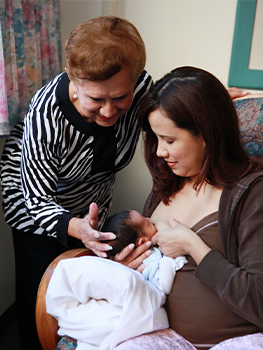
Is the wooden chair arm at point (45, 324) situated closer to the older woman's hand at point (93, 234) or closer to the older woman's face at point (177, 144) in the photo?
the older woman's hand at point (93, 234)

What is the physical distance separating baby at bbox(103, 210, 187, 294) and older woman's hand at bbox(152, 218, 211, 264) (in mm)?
37

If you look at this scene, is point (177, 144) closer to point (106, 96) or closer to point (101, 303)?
point (106, 96)

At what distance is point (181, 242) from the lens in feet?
4.58

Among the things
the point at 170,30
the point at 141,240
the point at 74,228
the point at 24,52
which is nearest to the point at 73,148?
the point at 74,228

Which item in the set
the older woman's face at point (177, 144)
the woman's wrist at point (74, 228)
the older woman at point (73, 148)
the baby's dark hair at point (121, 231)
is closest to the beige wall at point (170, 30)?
the older woman at point (73, 148)

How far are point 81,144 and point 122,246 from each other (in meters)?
0.47

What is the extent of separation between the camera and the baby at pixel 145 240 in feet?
4.66

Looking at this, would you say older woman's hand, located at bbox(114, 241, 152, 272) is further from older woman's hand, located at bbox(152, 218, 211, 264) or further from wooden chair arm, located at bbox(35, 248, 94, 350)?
wooden chair arm, located at bbox(35, 248, 94, 350)

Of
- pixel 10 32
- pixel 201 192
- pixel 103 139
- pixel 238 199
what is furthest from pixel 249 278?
pixel 10 32

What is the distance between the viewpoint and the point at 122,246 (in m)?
1.50

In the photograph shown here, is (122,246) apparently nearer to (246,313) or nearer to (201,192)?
(201,192)

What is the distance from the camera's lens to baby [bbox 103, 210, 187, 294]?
4.66 ft

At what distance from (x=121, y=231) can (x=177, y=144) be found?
39 centimetres

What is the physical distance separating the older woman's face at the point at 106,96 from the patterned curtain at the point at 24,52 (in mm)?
590
